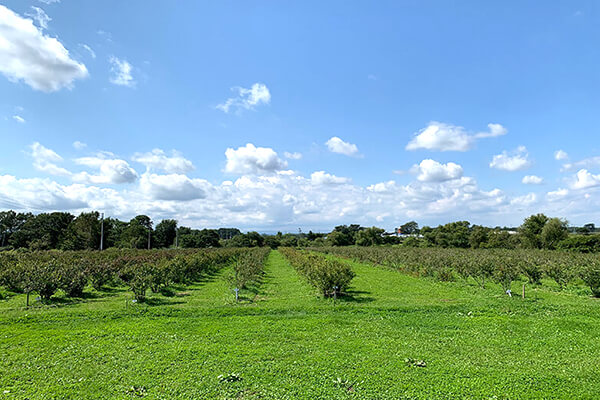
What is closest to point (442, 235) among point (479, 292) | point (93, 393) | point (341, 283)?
point (479, 292)

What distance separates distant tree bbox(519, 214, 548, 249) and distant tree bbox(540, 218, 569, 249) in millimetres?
1290

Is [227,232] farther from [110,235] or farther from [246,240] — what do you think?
[110,235]

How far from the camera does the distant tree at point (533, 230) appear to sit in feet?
181

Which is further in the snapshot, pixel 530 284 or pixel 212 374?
pixel 530 284

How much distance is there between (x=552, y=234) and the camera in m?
53.0

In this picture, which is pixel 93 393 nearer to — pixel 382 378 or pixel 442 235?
pixel 382 378

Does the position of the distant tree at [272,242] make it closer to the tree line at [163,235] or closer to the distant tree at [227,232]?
the tree line at [163,235]

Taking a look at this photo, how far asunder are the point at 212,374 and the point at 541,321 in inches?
400

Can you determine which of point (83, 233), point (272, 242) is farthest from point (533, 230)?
point (83, 233)

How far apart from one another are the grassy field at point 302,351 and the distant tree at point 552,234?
5000cm

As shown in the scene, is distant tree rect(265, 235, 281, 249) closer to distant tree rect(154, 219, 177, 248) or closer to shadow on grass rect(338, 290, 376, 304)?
distant tree rect(154, 219, 177, 248)

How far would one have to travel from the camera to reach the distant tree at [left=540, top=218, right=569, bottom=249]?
52719 millimetres

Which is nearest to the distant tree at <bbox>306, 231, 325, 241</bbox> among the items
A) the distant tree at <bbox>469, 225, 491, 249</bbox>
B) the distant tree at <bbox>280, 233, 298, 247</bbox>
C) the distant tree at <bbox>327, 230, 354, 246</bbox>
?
the distant tree at <bbox>280, 233, 298, 247</bbox>

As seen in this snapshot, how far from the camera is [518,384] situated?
19.9 feet
